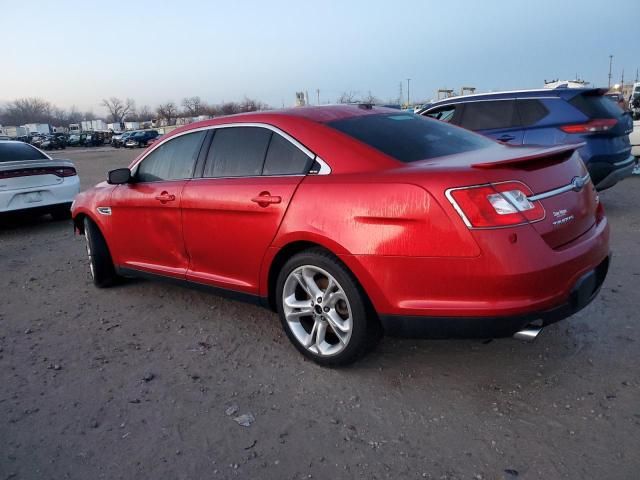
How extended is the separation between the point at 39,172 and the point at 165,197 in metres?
5.20

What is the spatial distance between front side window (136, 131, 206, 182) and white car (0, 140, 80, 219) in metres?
4.41

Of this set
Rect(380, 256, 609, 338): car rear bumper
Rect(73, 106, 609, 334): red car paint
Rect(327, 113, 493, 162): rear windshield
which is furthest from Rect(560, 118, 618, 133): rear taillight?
Rect(380, 256, 609, 338): car rear bumper

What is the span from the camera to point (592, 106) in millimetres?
6605

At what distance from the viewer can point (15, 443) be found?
8.66 feet

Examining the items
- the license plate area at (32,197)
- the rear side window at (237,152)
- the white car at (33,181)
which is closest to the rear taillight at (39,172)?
the white car at (33,181)

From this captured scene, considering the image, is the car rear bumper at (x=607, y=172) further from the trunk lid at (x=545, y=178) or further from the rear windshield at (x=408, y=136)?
the trunk lid at (x=545, y=178)

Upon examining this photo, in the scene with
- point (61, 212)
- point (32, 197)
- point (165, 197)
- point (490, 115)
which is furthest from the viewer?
point (61, 212)

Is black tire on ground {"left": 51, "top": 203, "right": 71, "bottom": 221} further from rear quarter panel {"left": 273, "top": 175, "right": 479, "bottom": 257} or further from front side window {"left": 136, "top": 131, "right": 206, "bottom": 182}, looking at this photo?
rear quarter panel {"left": 273, "top": 175, "right": 479, "bottom": 257}

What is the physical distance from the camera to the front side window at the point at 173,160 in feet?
13.2

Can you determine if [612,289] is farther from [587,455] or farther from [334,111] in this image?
[334,111]

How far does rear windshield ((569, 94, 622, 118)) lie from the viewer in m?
6.56

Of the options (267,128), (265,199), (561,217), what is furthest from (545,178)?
(267,128)

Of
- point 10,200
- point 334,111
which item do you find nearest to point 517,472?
point 334,111

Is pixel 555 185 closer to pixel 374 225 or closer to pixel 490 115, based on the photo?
pixel 374 225
